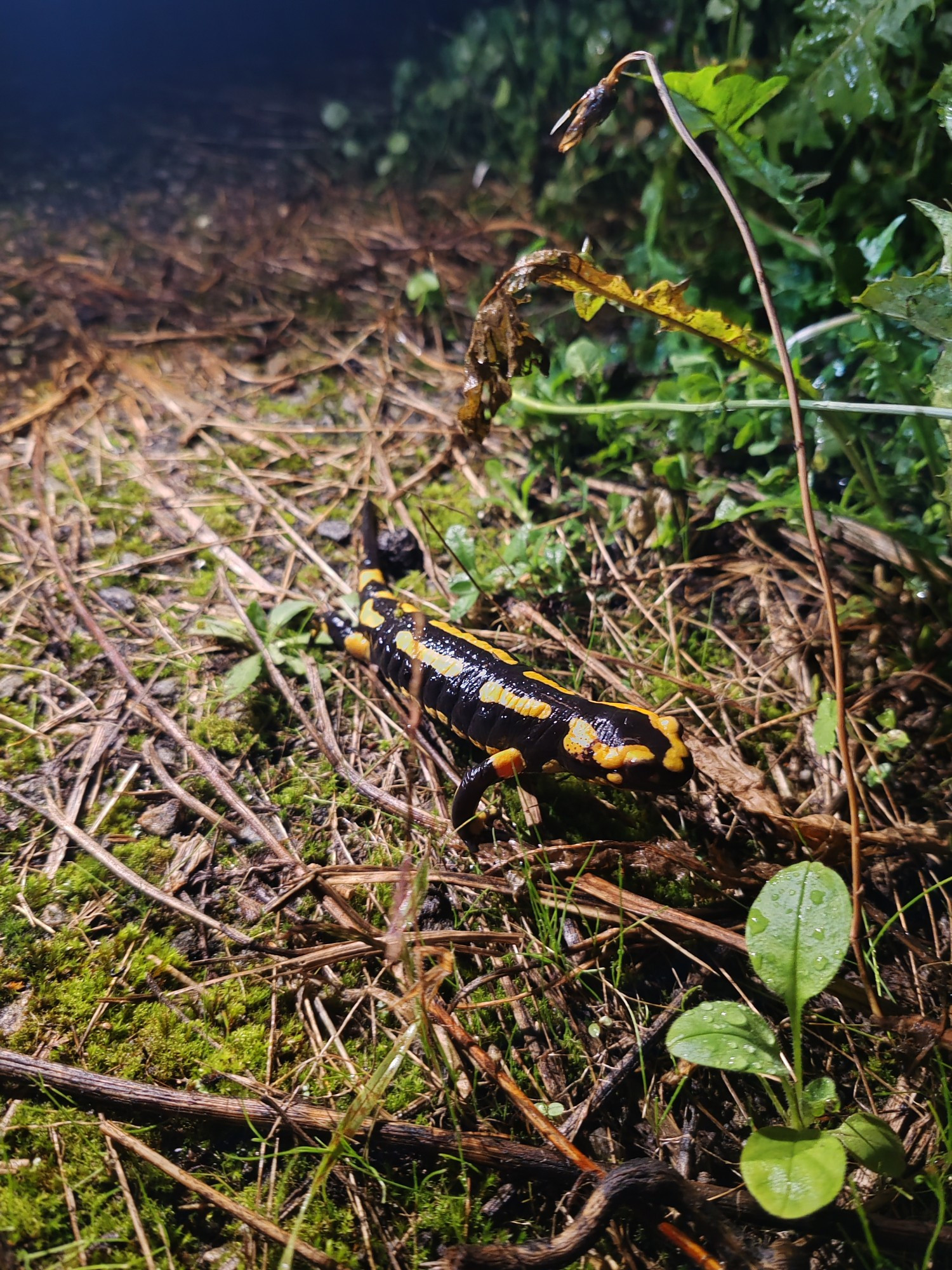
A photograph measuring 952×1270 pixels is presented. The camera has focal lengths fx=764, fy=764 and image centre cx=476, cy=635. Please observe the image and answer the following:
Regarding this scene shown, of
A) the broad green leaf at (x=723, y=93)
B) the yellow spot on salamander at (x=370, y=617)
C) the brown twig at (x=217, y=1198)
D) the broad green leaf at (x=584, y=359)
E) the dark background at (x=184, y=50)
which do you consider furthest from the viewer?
the dark background at (x=184, y=50)

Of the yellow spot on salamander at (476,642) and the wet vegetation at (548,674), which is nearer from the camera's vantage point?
the wet vegetation at (548,674)

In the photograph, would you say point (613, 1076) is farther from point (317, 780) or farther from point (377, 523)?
point (377, 523)

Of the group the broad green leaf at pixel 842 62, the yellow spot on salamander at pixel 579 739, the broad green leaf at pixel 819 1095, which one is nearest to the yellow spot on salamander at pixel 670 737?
the yellow spot on salamander at pixel 579 739

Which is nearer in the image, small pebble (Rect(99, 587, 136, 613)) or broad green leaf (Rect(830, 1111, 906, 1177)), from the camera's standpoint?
broad green leaf (Rect(830, 1111, 906, 1177))

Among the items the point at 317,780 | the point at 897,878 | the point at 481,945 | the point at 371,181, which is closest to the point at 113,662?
the point at 317,780

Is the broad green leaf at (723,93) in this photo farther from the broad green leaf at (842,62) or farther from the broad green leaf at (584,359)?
the broad green leaf at (584,359)

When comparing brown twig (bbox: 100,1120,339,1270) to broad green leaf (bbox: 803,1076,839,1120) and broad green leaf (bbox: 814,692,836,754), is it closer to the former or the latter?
broad green leaf (bbox: 803,1076,839,1120)

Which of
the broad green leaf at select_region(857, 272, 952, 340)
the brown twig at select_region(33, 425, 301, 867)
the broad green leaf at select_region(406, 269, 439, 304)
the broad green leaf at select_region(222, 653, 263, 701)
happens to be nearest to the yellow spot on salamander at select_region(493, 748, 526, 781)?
the brown twig at select_region(33, 425, 301, 867)
